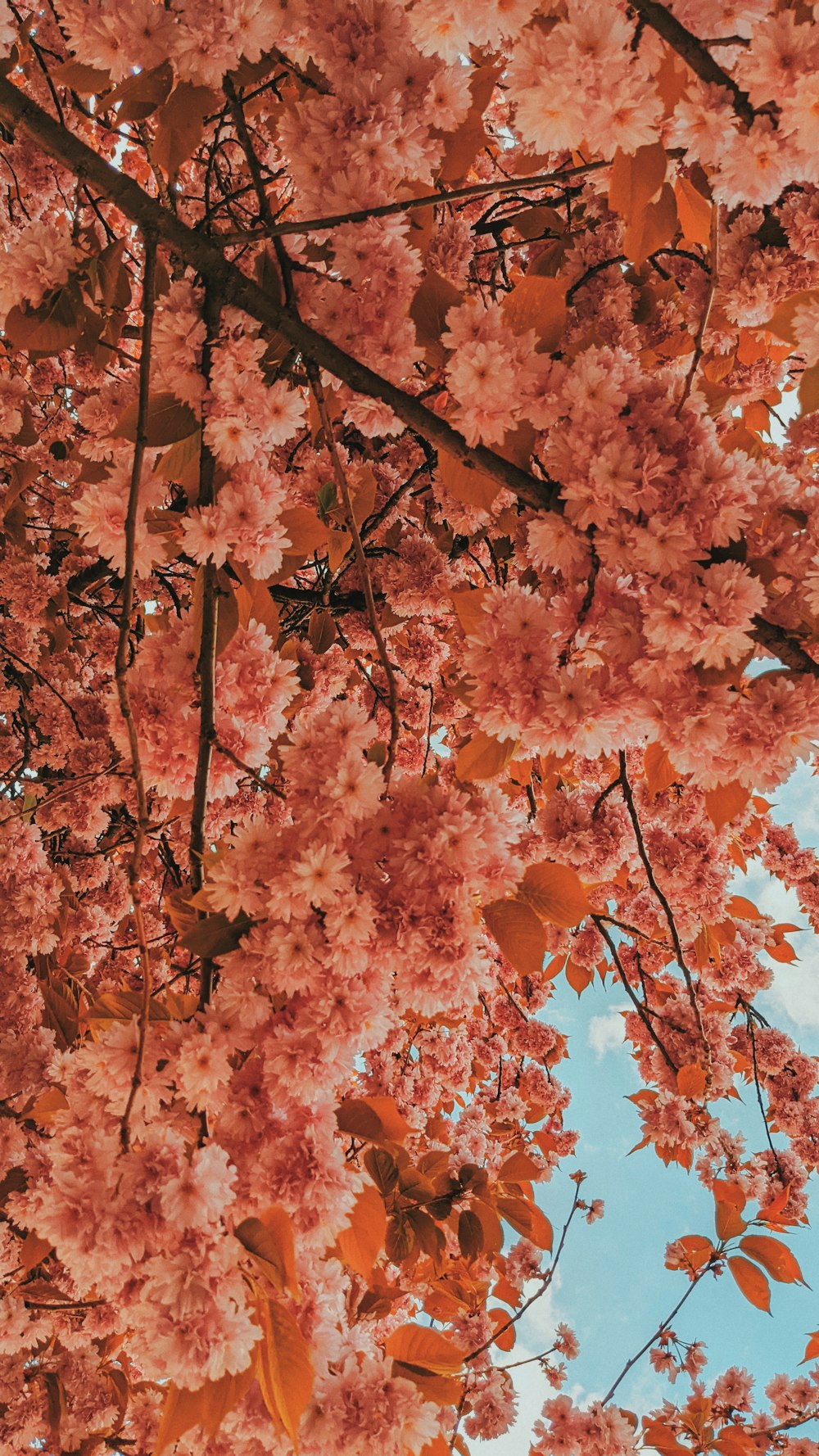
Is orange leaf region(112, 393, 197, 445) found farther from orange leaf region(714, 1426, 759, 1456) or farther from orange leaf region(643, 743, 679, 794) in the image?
orange leaf region(714, 1426, 759, 1456)

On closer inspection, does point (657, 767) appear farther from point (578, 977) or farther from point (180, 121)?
point (578, 977)

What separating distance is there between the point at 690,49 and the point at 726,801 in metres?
0.77

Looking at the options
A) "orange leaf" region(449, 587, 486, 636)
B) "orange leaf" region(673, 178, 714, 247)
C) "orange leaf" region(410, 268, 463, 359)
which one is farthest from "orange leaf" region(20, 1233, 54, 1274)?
"orange leaf" region(673, 178, 714, 247)

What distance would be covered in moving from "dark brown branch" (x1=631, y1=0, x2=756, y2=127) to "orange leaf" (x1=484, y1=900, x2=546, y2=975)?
860 mm

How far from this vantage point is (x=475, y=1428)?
2908mm

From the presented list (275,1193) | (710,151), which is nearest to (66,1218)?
(275,1193)

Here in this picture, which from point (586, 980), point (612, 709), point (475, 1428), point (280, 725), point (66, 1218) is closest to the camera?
point (66, 1218)

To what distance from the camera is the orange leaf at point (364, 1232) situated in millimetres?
962

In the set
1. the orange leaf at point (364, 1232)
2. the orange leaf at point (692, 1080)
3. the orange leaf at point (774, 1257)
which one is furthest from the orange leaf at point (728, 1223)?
the orange leaf at point (364, 1232)

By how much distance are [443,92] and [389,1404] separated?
62.7 inches

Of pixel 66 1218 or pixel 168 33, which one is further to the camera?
pixel 168 33

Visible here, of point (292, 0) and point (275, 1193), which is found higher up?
point (292, 0)

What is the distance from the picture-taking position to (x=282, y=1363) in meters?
0.79

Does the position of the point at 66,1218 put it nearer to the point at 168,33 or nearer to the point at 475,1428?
the point at 168,33
